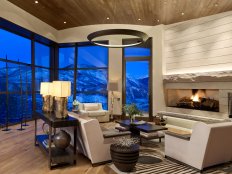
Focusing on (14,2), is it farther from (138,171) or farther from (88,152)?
(138,171)

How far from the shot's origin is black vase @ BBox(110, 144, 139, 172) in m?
3.37

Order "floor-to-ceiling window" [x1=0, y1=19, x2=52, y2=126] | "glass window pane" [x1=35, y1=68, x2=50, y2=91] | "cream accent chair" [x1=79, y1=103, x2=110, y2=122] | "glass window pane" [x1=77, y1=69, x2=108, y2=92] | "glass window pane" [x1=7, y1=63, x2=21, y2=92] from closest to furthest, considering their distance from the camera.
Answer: "floor-to-ceiling window" [x1=0, y1=19, x2=52, y2=126], "glass window pane" [x1=7, y1=63, x2=21, y2=92], "cream accent chair" [x1=79, y1=103, x2=110, y2=122], "glass window pane" [x1=35, y1=68, x2=50, y2=91], "glass window pane" [x1=77, y1=69, x2=108, y2=92]

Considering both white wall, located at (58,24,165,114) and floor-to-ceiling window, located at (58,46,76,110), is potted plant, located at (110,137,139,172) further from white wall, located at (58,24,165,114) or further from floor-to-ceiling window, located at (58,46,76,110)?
floor-to-ceiling window, located at (58,46,76,110)

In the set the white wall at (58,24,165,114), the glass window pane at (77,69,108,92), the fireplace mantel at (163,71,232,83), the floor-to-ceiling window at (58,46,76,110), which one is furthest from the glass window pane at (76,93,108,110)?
the fireplace mantel at (163,71,232,83)

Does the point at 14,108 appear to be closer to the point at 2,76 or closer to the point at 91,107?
the point at 2,76

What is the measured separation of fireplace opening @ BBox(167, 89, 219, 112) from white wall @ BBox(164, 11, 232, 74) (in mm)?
790

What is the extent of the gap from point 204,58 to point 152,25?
2.62 m

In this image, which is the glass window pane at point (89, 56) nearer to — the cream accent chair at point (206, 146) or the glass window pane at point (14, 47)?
the glass window pane at point (14, 47)

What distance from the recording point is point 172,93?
845 cm

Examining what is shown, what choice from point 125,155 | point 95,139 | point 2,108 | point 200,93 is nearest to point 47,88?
point 95,139

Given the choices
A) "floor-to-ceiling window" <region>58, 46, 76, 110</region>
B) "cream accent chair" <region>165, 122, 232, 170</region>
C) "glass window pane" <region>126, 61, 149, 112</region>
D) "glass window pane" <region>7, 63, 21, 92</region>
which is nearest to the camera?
"cream accent chair" <region>165, 122, 232, 170</region>

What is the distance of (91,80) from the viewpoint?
9.78m

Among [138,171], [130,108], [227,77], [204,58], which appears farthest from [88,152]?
[204,58]

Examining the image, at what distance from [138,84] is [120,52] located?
160 cm
